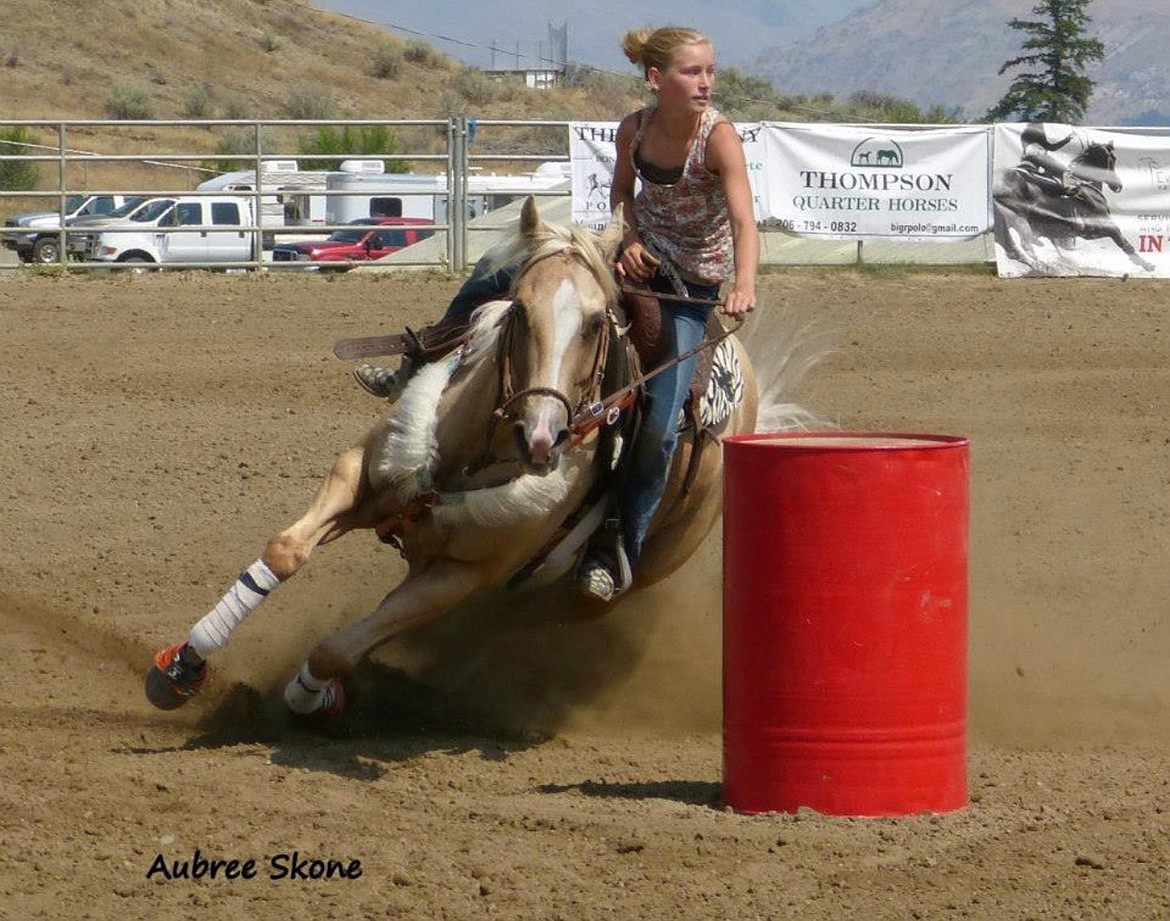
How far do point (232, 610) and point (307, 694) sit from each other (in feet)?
1.45

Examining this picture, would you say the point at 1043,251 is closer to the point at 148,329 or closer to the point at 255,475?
the point at 148,329

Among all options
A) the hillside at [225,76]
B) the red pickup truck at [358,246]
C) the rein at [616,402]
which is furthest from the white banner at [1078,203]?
the hillside at [225,76]

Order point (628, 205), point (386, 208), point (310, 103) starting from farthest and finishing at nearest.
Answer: point (310, 103), point (386, 208), point (628, 205)

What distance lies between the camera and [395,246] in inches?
969

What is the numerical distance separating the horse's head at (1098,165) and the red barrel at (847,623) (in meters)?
13.4

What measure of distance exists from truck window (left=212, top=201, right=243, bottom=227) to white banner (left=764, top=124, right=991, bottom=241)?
12.9m

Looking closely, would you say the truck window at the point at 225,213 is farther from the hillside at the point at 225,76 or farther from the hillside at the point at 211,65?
the hillside at the point at 211,65

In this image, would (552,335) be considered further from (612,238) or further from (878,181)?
(878,181)

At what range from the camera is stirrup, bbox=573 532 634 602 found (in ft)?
18.8

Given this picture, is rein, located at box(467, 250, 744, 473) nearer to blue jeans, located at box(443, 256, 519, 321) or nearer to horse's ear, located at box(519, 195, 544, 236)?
horse's ear, located at box(519, 195, 544, 236)

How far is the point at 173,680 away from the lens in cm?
525

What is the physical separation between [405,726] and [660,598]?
155 cm

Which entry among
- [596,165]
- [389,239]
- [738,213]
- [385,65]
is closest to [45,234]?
[389,239]

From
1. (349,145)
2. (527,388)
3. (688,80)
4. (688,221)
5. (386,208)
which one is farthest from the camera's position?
(349,145)
